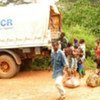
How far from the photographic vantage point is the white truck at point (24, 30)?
13.3 metres

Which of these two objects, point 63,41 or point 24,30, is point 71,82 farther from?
point 24,30

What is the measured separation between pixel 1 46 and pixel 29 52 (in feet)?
2.99

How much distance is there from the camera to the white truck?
1329cm

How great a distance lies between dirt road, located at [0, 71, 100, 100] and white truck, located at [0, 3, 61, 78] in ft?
2.04

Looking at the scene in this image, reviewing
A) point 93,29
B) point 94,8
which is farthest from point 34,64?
point 94,8

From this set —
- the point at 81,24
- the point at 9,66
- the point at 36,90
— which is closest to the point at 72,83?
the point at 36,90

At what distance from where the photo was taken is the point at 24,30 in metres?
13.4

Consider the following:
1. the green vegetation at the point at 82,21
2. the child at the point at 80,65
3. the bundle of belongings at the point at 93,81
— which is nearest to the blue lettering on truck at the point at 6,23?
the child at the point at 80,65

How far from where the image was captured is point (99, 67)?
12680mm

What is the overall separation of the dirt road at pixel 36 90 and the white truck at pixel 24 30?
24.5 inches

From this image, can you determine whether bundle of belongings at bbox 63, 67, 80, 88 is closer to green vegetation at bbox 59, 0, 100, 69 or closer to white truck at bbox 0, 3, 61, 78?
white truck at bbox 0, 3, 61, 78

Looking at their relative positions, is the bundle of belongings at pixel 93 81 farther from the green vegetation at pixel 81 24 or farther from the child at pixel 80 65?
the green vegetation at pixel 81 24

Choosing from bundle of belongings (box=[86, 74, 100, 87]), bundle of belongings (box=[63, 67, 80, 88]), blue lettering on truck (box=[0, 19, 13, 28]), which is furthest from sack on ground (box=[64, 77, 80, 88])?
blue lettering on truck (box=[0, 19, 13, 28])

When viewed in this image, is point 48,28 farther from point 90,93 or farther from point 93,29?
point 93,29
